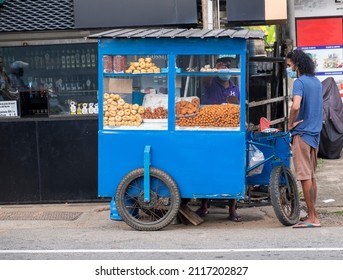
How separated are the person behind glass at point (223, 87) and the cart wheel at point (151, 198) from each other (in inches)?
42.9

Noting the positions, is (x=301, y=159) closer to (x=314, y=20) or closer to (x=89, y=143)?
(x=89, y=143)

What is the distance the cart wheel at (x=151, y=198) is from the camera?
28.0 feet

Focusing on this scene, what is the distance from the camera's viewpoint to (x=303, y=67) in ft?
28.7

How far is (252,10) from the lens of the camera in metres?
10.6

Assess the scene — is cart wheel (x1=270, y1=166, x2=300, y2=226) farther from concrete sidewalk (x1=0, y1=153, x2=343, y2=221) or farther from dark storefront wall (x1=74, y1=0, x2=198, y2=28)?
dark storefront wall (x1=74, y1=0, x2=198, y2=28)

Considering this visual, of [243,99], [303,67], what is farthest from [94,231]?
[303,67]

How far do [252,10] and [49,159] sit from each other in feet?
11.8

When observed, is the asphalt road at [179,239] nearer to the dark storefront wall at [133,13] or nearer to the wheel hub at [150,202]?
the wheel hub at [150,202]

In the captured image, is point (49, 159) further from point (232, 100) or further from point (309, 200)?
point (309, 200)

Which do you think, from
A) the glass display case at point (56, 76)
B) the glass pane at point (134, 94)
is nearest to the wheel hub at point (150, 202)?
the glass pane at point (134, 94)

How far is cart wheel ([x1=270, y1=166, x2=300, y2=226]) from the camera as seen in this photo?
8500 millimetres

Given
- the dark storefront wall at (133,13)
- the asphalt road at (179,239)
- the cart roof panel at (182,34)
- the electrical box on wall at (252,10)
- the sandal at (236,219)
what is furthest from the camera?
the electrical box on wall at (252,10)

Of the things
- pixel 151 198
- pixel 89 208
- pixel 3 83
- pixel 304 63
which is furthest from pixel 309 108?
pixel 3 83

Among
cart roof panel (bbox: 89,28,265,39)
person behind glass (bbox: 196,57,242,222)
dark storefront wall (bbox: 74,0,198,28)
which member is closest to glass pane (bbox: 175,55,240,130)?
person behind glass (bbox: 196,57,242,222)
